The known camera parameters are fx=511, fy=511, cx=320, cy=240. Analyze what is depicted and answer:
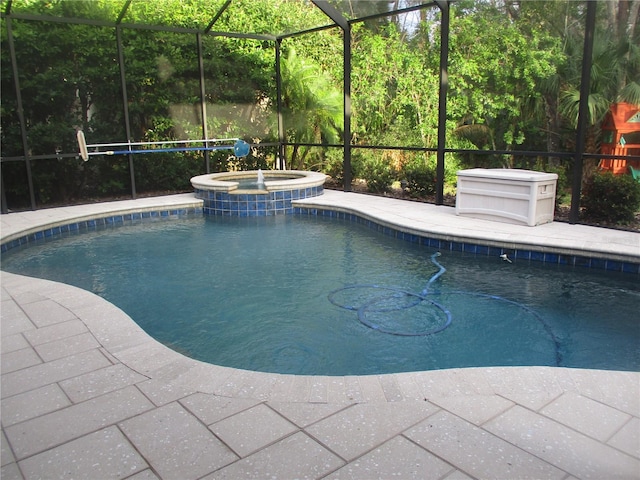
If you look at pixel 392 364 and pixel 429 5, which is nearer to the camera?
pixel 392 364

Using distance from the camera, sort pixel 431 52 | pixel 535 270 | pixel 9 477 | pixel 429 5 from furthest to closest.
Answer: pixel 431 52
pixel 429 5
pixel 535 270
pixel 9 477

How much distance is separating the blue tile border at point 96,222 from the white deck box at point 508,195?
14.8 ft

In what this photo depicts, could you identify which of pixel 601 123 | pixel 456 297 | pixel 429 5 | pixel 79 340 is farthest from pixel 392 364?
pixel 601 123

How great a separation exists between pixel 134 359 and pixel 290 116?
886 centimetres

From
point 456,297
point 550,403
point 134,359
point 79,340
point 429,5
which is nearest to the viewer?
point 550,403

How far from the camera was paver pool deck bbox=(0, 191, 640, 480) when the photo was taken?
2.05 m

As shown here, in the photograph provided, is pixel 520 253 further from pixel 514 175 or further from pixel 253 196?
pixel 253 196

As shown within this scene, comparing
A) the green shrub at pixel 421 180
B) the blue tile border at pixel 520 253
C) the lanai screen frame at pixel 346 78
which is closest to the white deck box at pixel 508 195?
the lanai screen frame at pixel 346 78

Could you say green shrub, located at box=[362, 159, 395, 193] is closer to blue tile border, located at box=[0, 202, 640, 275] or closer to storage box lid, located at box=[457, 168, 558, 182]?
blue tile border, located at box=[0, 202, 640, 275]

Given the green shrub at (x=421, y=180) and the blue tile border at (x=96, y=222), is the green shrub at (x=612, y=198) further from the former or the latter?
the blue tile border at (x=96, y=222)

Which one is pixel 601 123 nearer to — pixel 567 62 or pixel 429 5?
pixel 567 62

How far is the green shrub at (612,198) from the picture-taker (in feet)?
20.4

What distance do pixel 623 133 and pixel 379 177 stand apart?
3970 mm

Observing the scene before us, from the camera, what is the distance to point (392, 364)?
3344 millimetres
